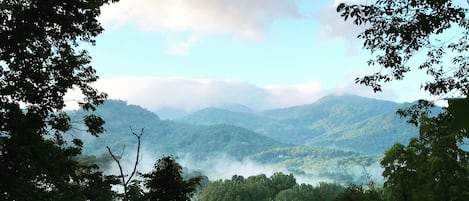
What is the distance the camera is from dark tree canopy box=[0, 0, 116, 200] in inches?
489

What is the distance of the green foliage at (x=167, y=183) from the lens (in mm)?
18234

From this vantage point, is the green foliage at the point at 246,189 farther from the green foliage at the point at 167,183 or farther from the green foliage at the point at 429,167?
the green foliage at the point at 429,167

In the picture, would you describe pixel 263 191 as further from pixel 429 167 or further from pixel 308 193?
pixel 429 167

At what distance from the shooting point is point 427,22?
9602mm

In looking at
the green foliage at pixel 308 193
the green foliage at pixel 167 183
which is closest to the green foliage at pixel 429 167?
the green foliage at pixel 167 183

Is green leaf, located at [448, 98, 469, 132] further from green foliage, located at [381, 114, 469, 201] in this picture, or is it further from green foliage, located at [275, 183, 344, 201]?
green foliage, located at [275, 183, 344, 201]

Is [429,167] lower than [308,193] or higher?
lower

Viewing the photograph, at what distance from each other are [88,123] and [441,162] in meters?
11.6

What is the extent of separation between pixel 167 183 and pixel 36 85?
7.19 metres

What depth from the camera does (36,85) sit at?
1293cm

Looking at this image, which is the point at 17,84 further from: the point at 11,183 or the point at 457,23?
the point at 457,23

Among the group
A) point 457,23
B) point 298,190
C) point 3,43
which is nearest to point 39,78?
point 3,43

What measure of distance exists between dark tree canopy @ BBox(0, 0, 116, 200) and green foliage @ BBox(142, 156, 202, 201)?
408 cm

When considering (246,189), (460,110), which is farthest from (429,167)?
(246,189)
